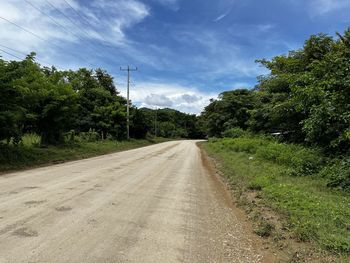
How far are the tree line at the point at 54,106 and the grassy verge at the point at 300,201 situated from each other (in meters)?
10.4

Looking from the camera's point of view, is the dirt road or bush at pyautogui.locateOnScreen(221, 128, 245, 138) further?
bush at pyautogui.locateOnScreen(221, 128, 245, 138)

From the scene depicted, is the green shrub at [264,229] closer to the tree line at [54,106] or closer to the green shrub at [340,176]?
the green shrub at [340,176]

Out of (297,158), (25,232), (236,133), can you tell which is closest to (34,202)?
(25,232)

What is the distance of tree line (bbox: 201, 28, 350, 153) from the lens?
12.9m

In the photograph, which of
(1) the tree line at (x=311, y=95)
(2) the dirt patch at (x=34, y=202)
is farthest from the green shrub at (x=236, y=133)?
(2) the dirt patch at (x=34, y=202)

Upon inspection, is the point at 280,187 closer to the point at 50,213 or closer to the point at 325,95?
the point at 325,95

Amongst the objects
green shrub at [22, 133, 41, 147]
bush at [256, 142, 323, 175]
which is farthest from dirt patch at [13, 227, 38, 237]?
green shrub at [22, 133, 41, 147]

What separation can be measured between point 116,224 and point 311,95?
10.4 metres

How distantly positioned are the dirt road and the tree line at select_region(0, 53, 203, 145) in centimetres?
644

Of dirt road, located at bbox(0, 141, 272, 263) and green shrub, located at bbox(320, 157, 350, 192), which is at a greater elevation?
green shrub, located at bbox(320, 157, 350, 192)

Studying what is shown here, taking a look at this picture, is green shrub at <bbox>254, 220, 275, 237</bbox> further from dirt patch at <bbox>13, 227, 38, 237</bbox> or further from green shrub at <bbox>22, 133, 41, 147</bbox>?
green shrub at <bbox>22, 133, 41, 147</bbox>

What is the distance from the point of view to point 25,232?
5.71 m

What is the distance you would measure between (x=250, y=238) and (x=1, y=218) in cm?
456

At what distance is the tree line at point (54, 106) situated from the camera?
16234 mm
